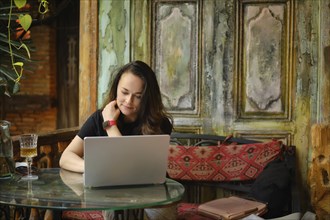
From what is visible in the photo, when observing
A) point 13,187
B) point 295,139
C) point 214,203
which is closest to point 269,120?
point 295,139

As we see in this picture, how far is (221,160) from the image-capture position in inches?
137

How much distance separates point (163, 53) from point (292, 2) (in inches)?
41.2

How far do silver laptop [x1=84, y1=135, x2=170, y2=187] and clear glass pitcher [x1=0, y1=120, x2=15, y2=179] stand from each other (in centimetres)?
44

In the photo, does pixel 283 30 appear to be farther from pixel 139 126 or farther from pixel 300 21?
pixel 139 126

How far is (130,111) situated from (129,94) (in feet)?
0.30

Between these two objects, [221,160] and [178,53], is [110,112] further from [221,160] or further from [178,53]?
[178,53]

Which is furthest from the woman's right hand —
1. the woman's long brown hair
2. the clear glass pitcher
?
the clear glass pitcher

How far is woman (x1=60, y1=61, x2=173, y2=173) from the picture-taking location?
2.67 m

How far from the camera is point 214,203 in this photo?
2.98 meters

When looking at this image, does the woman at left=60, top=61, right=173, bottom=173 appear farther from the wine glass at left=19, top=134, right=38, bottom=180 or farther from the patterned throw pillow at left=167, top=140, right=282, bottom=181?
the patterned throw pillow at left=167, top=140, right=282, bottom=181

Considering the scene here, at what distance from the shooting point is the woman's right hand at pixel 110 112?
2656 mm

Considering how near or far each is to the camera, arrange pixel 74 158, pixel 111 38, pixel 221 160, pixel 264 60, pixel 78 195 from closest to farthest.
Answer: pixel 78 195 → pixel 74 158 → pixel 221 160 → pixel 264 60 → pixel 111 38

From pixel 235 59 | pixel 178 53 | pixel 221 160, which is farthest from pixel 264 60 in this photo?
pixel 221 160

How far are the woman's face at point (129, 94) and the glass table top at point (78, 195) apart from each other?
1.63 feet
